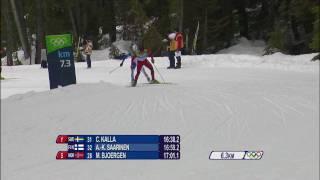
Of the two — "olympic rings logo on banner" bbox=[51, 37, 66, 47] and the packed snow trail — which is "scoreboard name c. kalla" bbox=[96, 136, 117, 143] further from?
"olympic rings logo on banner" bbox=[51, 37, 66, 47]

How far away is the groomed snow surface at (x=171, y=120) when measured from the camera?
6.19m

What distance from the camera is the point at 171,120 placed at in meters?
8.80

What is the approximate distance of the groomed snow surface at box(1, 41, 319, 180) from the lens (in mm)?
6188

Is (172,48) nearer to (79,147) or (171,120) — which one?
(171,120)

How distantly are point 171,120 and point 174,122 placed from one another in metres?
0.15

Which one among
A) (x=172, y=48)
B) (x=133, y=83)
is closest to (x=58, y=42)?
(x=133, y=83)

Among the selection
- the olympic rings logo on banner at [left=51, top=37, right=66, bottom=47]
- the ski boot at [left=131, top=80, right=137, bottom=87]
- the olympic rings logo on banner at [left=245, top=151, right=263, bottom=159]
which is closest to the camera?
the olympic rings logo on banner at [left=245, top=151, right=263, bottom=159]

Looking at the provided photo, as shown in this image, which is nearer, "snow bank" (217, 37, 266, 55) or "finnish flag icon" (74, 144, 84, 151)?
"finnish flag icon" (74, 144, 84, 151)

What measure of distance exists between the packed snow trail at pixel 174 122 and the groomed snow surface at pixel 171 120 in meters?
0.01

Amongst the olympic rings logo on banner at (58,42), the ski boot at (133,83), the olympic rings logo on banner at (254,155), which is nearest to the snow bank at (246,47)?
the ski boot at (133,83)

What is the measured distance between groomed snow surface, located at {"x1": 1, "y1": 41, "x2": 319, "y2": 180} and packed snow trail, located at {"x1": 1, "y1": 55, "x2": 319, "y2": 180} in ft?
0.05

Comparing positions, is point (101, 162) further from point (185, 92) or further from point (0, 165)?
point (185, 92)
